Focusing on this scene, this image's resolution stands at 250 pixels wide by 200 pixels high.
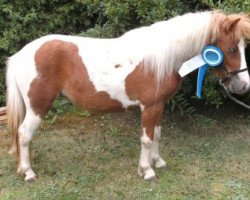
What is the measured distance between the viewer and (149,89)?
12.3 ft

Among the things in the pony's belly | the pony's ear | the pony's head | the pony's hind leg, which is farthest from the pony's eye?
the pony's hind leg

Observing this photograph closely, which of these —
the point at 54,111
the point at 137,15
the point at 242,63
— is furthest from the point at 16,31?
the point at 242,63

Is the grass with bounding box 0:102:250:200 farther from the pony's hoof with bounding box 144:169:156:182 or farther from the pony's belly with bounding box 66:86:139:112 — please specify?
the pony's belly with bounding box 66:86:139:112

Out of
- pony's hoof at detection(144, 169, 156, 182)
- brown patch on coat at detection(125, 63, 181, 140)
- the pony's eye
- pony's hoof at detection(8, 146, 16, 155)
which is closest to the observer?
the pony's eye

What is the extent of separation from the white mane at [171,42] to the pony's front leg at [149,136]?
0.29 metres

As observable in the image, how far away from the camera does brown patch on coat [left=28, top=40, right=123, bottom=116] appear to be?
3.83 m

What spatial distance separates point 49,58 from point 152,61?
852 mm

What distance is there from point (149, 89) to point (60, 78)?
30.0 inches

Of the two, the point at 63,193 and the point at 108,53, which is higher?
the point at 108,53

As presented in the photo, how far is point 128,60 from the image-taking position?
3.76 meters

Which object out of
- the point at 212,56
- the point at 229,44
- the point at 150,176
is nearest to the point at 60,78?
the point at 150,176

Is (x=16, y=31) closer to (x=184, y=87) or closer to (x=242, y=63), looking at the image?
(x=184, y=87)

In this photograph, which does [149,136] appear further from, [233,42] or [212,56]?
[233,42]

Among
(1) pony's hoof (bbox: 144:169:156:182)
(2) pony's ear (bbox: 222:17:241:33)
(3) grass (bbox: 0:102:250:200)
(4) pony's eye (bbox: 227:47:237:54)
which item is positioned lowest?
(3) grass (bbox: 0:102:250:200)
